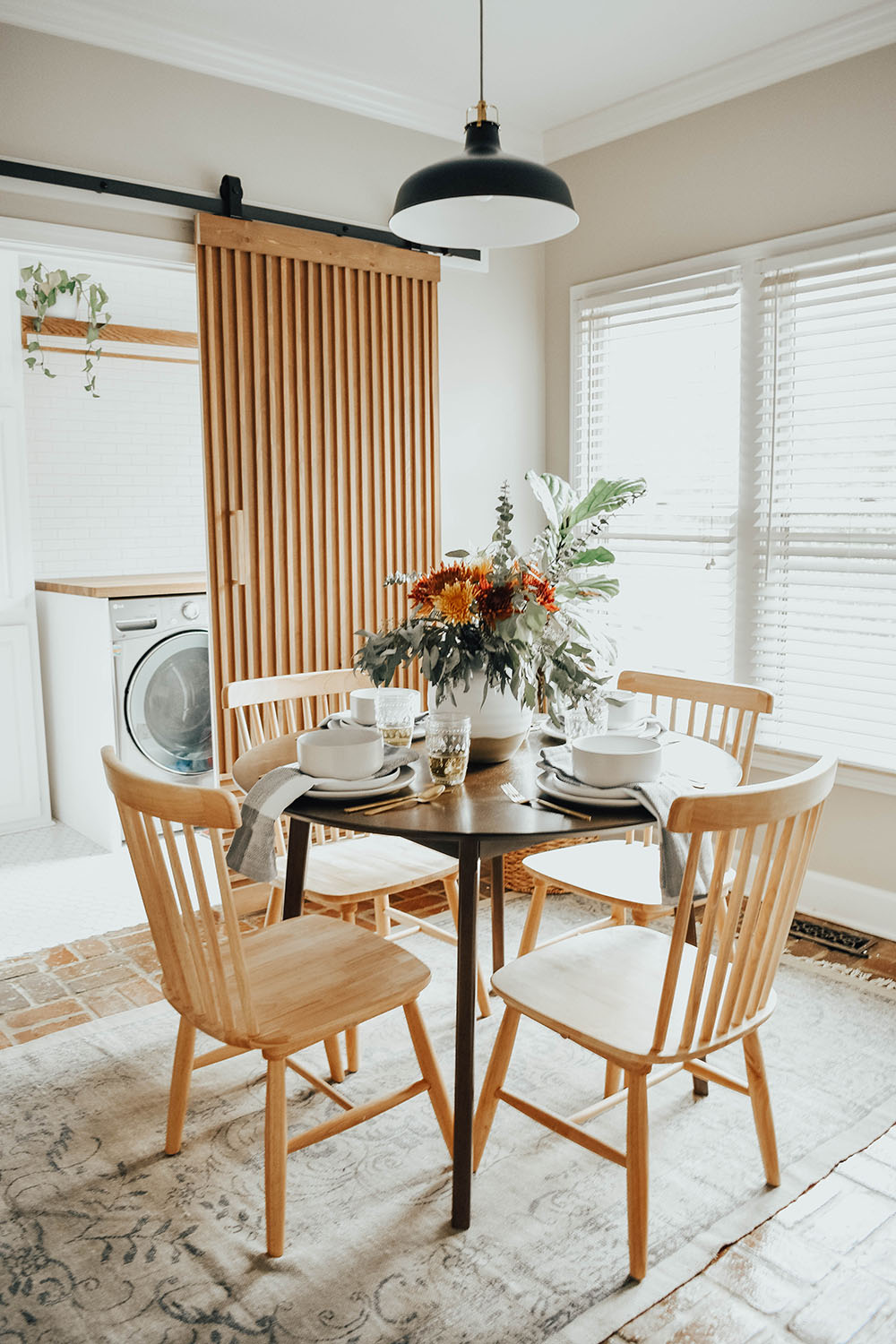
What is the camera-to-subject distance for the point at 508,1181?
6.73 feet

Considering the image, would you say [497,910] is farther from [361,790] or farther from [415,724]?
[361,790]

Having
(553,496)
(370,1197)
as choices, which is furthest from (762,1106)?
(553,496)

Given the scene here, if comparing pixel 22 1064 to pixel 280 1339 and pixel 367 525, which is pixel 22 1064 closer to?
pixel 280 1339

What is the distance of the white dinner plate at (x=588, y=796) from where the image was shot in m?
1.89

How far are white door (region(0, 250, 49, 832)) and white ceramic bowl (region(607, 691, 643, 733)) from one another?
2912 mm

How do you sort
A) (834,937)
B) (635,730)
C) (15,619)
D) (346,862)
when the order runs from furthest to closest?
(15,619), (834,937), (346,862), (635,730)

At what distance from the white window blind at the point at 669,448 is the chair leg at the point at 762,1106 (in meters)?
1.95

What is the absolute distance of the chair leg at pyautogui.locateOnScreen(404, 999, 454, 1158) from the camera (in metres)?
1.98

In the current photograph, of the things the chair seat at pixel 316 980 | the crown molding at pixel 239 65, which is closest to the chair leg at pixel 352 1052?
the chair seat at pixel 316 980

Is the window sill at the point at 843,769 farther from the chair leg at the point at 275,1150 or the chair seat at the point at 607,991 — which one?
the chair leg at the point at 275,1150

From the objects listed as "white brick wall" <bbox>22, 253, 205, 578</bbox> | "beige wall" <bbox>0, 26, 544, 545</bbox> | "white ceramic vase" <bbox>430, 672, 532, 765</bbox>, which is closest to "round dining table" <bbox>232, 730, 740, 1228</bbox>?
"white ceramic vase" <bbox>430, 672, 532, 765</bbox>

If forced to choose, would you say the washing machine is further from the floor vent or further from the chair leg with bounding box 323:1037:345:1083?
the floor vent

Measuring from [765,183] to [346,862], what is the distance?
2562 millimetres

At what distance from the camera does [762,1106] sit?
1.97 m
